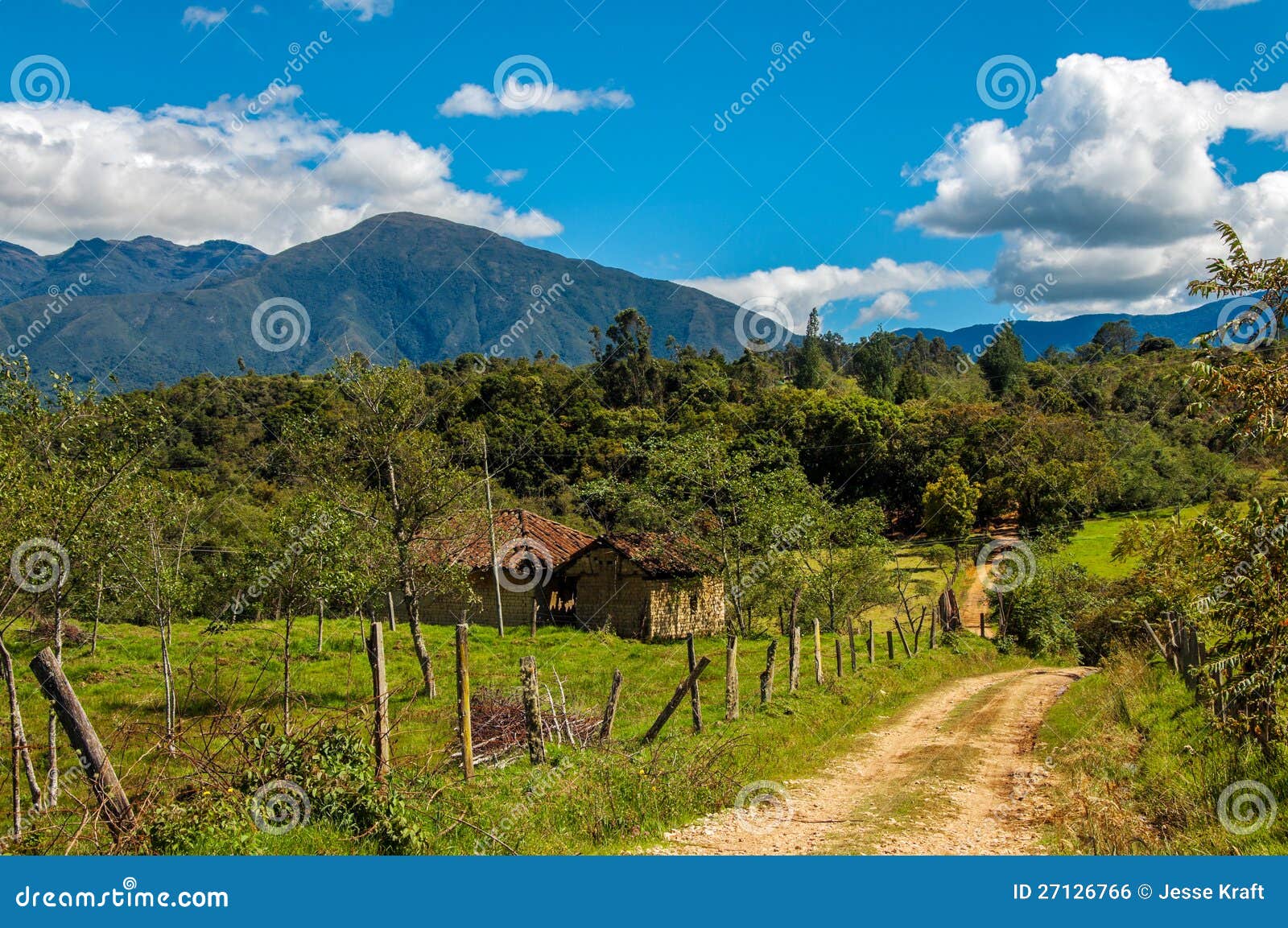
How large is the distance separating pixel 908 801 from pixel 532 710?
547cm

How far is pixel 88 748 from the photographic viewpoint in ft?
24.0

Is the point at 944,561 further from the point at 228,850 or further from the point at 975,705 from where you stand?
the point at 228,850

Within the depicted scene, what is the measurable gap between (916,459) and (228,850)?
2554 inches

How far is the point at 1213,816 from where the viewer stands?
28.2 feet

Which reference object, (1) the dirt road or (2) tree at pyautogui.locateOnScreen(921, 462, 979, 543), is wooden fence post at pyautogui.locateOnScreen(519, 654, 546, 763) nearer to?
(1) the dirt road

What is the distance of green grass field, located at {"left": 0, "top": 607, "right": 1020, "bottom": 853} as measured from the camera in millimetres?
7875

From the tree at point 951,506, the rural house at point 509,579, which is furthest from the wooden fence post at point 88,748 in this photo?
the tree at point 951,506

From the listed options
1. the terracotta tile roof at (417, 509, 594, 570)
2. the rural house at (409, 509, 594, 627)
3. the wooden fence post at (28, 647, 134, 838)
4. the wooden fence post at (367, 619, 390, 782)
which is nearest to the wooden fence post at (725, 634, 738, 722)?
the wooden fence post at (367, 619, 390, 782)

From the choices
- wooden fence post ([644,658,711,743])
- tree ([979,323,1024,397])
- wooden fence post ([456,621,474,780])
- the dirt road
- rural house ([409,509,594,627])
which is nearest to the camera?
the dirt road

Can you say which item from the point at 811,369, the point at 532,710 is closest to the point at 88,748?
the point at 532,710

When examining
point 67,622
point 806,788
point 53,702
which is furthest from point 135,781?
point 67,622

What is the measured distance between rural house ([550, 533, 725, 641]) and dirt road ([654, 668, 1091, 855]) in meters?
20.6

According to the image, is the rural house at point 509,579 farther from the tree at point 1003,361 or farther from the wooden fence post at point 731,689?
the tree at point 1003,361

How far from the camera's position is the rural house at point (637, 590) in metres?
38.5
